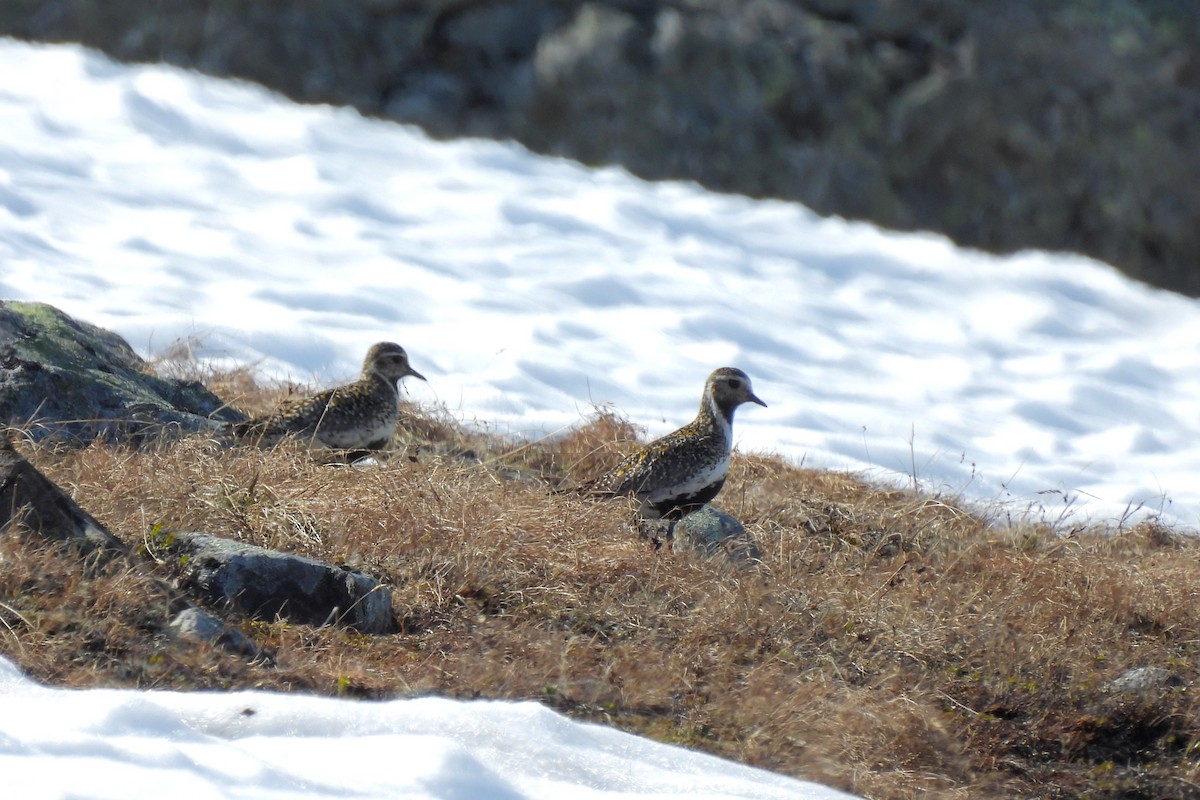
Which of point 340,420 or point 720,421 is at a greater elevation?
point 720,421

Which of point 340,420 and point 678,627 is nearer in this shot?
point 678,627

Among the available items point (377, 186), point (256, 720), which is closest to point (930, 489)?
point (256, 720)

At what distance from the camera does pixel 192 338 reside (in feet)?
38.1

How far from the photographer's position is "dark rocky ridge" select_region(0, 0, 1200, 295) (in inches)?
856

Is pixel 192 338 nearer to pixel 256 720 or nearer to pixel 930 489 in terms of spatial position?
pixel 930 489

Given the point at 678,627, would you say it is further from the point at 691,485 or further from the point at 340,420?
the point at 340,420

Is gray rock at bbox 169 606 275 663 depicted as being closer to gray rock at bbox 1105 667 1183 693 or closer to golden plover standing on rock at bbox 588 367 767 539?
golden plover standing on rock at bbox 588 367 767 539

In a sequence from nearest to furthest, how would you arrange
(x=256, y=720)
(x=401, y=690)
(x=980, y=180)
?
(x=256, y=720) → (x=401, y=690) → (x=980, y=180)

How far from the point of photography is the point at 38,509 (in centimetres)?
531

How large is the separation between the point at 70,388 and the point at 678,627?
4.01 metres

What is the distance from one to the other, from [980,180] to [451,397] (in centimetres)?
1334

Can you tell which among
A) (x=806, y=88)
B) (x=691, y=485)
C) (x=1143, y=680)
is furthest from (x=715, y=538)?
(x=806, y=88)

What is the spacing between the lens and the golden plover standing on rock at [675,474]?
760cm

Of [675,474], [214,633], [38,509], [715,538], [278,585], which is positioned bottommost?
[214,633]
